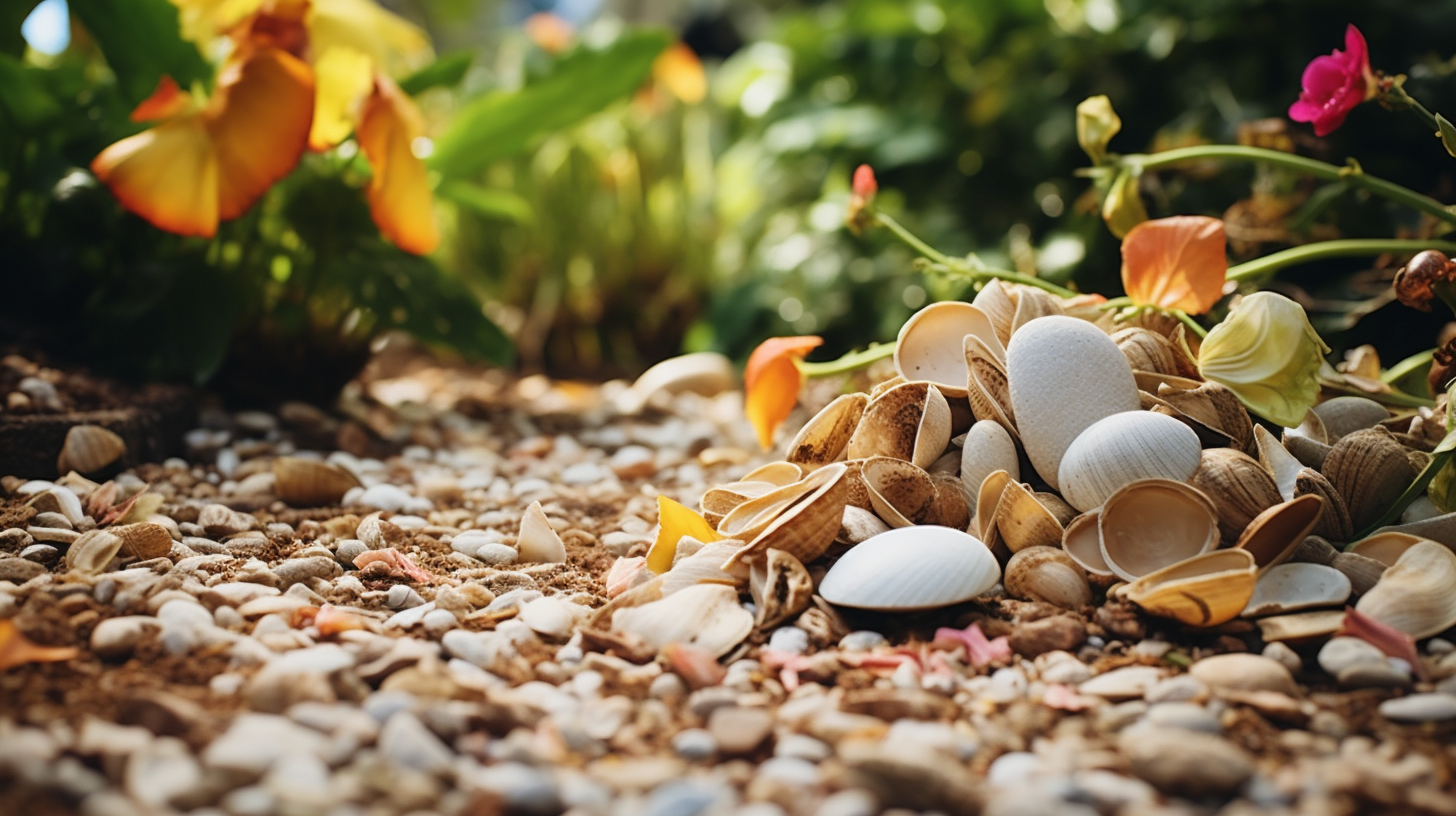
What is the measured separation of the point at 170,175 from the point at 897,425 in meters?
0.88

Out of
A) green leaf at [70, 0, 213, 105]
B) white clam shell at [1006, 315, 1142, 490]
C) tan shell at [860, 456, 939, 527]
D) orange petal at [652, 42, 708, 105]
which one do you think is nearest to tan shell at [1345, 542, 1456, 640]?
white clam shell at [1006, 315, 1142, 490]

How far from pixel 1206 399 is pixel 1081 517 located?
19 cm

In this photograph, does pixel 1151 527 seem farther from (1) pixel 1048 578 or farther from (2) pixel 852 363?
(2) pixel 852 363

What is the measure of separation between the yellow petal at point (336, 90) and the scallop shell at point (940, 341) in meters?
0.81

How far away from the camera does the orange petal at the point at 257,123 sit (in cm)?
118

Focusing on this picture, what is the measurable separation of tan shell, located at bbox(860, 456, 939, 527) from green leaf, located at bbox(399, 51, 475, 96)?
3.37 ft

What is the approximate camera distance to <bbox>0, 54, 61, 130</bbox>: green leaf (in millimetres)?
1342

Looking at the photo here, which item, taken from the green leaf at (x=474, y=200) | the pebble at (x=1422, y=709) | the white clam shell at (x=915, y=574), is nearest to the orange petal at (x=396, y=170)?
the green leaf at (x=474, y=200)

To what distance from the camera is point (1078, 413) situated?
886mm

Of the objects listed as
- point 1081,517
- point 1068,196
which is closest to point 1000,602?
point 1081,517

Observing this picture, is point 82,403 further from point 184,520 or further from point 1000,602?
point 1000,602

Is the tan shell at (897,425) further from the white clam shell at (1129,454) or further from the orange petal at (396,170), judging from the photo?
the orange petal at (396,170)

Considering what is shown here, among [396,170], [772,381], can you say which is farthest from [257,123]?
[772,381]

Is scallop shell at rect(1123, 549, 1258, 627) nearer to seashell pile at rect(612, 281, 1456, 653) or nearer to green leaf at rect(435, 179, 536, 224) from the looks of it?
seashell pile at rect(612, 281, 1456, 653)
